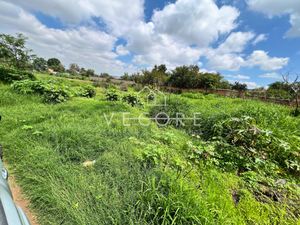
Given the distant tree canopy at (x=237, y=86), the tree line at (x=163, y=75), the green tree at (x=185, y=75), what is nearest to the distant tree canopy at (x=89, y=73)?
the tree line at (x=163, y=75)

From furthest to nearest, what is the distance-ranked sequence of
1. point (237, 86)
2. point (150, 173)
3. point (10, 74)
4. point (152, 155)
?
point (237, 86)
point (10, 74)
point (152, 155)
point (150, 173)

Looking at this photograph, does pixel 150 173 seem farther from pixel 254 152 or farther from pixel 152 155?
pixel 254 152

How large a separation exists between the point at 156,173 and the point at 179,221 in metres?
0.61

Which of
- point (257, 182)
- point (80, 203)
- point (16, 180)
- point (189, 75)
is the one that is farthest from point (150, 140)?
point (189, 75)

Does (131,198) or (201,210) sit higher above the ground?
(201,210)

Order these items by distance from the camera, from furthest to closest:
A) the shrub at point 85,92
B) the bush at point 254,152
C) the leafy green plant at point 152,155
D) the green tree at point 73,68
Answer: the green tree at point 73,68
the shrub at point 85,92
the bush at point 254,152
the leafy green plant at point 152,155

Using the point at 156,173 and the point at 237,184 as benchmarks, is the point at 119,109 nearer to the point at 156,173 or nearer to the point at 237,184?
the point at 156,173

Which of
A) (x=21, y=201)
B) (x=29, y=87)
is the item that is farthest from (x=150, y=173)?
(x=29, y=87)

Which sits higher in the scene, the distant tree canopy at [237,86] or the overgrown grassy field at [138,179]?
the distant tree canopy at [237,86]

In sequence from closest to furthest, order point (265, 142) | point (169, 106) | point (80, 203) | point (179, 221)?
point (179, 221) < point (80, 203) < point (265, 142) < point (169, 106)

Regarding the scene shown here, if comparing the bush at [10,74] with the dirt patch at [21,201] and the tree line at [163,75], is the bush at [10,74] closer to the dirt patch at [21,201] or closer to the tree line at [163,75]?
the tree line at [163,75]

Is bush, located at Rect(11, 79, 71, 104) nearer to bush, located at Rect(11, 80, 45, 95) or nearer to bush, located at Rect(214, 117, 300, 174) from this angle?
bush, located at Rect(11, 80, 45, 95)

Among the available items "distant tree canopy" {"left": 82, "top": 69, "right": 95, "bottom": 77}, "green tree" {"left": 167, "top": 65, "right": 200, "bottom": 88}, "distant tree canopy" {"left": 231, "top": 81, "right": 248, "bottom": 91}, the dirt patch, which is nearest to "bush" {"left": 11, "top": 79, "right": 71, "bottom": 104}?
the dirt patch

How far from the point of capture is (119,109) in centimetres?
457
